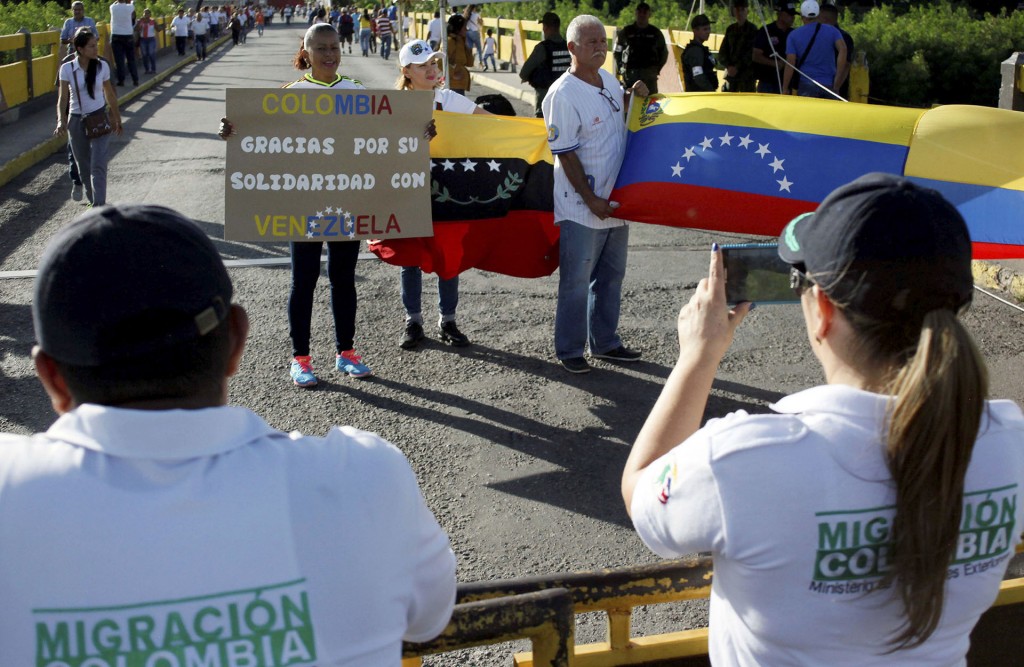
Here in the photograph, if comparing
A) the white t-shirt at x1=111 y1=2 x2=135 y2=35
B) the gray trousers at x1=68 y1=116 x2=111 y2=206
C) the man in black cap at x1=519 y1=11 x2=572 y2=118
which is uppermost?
the white t-shirt at x1=111 y1=2 x2=135 y2=35

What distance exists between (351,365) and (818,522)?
15.7 feet

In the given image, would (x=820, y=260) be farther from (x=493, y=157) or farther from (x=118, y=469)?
(x=493, y=157)

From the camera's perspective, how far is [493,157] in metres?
6.18

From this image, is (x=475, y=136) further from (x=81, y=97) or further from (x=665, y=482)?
(x=81, y=97)

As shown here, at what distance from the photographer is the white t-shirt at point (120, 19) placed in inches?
991

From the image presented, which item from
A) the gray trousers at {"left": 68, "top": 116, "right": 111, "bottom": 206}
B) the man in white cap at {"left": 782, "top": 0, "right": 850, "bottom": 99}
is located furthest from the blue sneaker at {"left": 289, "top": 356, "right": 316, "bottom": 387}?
the man in white cap at {"left": 782, "top": 0, "right": 850, "bottom": 99}

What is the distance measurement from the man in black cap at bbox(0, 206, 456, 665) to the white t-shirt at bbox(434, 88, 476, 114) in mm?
4948

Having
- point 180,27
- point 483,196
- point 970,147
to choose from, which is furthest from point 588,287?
point 180,27

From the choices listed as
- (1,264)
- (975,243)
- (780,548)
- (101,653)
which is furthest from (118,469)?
(1,264)

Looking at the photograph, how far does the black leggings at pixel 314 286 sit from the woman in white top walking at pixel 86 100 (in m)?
5.61

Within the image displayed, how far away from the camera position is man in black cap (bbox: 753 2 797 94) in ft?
44.8

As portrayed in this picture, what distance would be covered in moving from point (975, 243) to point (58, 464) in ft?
15.8

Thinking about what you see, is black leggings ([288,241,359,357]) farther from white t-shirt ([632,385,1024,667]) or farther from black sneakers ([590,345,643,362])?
white t-shirt ([632,385,1024,667])

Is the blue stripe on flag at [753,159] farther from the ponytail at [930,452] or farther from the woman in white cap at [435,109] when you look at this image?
the ponytail at [930,452]
